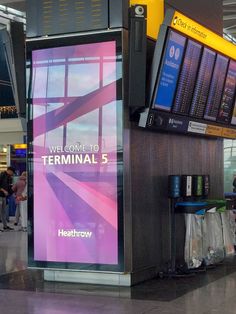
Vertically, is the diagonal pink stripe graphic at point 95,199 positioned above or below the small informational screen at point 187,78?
below

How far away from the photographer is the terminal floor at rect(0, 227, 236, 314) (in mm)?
5918

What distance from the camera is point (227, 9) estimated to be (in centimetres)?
1579

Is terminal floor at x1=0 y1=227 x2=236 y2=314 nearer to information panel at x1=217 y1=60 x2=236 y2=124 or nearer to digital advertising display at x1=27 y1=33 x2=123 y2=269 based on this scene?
digital advertising display at x1=27 y1=33 x2=123 y2=269

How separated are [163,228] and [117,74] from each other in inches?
90.8

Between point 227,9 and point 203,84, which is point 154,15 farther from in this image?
point 227,9

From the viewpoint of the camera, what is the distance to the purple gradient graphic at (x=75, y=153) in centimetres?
720

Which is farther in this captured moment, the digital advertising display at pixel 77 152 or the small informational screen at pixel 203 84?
the small informational screen at pixel 203 84

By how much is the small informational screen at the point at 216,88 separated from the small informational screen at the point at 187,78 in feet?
2.27

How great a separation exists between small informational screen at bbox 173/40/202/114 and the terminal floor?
7.76 ft

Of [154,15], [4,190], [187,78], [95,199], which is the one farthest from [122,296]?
[4,190]

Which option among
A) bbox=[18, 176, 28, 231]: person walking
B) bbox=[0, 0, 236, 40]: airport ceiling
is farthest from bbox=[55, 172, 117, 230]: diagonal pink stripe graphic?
bbox=[18, 176, 28, 231]: person walking

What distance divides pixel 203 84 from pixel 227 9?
799cm

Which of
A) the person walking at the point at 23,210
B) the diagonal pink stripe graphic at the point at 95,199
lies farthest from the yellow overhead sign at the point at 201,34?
the person walking at the point at 23,210

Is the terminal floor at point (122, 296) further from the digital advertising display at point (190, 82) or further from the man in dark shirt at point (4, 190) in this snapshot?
the man in dark shirt at point (4, 190)
